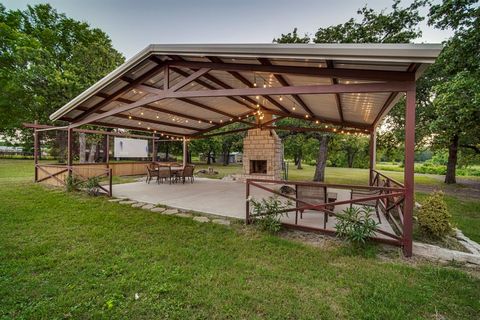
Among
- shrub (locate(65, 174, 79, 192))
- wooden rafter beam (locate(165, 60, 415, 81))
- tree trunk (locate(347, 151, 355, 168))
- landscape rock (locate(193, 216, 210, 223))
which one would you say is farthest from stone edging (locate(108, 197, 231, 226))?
tree trunk (locate(347, 151, 355, 168))

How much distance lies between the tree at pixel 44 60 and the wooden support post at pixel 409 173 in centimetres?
1613

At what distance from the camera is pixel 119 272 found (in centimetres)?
260

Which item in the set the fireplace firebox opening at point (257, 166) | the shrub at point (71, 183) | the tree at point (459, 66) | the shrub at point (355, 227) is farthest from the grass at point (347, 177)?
the shrub at point (355, 227)

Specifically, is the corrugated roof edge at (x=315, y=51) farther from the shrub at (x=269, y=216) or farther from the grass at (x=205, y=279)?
the grass at (x=205, y=279)

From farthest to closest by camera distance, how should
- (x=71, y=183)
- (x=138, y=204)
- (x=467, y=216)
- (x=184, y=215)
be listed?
(x=71, y=183)
(x=138, y=204)
(x=467, y=216)
(x=184, y=215)

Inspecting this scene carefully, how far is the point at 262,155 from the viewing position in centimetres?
1064

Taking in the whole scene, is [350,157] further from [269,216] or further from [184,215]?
[184,215]

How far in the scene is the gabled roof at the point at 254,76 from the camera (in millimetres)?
2943

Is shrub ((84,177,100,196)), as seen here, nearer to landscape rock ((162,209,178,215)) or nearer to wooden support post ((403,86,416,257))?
landscape rock ((162,209,178,215))

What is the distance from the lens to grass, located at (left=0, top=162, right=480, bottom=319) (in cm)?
201

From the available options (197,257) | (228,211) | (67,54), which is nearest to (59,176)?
(228,211)

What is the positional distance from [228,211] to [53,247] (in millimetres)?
3333

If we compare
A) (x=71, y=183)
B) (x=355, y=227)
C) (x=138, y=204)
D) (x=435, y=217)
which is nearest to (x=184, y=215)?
(x=138, y=204)

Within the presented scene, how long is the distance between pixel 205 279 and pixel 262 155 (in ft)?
27.8
